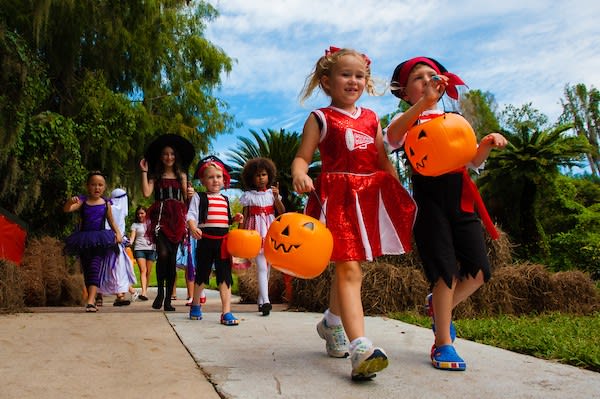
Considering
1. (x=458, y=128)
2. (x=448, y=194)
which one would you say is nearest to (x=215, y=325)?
(x=448, y=194)

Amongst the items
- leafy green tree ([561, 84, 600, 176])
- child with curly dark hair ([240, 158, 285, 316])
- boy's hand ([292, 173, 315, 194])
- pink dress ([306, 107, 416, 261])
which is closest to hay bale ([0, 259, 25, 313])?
child with curly dark hair ([240, 158, 285, 316])

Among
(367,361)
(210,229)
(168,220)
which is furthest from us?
(168,220)

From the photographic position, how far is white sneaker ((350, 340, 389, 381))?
7.67 feet

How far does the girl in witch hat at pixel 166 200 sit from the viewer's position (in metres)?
6.08

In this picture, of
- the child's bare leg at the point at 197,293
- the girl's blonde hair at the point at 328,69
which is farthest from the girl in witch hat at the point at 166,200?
the girl's blonde hair at the point at 328,69

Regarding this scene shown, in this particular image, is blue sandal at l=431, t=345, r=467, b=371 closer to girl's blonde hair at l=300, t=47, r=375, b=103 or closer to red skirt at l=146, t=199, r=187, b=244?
girl's blonde hair at l=300, t=47, r=375, b=103

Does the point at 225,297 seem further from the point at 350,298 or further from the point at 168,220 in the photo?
the point at 350,298

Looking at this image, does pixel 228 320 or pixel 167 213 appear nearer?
pixel 228 320

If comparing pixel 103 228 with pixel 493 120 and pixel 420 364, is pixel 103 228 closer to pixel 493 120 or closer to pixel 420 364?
pixel 420 364

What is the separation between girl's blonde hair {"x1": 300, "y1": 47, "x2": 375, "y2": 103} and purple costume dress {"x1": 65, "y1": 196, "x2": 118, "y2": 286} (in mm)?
3870

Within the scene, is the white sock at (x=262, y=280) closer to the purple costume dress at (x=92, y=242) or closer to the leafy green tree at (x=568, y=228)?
the purple costume dress at (x=92, y=242)

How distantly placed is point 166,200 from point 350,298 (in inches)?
155

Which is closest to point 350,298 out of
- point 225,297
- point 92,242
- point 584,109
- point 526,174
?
point 225,297

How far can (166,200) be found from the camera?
6.17 metres
